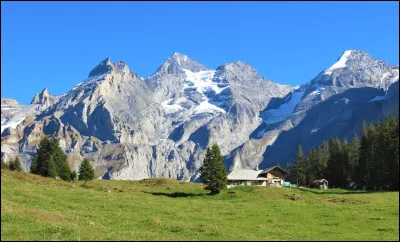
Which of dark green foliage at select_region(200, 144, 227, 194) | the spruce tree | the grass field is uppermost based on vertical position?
the spruce tree

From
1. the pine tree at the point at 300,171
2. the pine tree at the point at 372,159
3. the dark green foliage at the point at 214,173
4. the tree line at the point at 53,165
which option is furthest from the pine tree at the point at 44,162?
the pine tree at the point at 372,159

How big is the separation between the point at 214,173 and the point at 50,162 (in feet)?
156

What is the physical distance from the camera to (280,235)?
3347 cm

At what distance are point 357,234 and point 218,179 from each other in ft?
170

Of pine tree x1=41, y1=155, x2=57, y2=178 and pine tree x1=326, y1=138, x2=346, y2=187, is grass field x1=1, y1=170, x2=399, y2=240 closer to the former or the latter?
pine tree x1=41, y1=155, x2=57, y2=178

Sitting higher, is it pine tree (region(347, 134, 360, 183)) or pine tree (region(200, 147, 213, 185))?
pine tree (region(347, 134, 360, 183))

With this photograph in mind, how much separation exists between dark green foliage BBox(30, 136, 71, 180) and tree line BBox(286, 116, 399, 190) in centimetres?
7415

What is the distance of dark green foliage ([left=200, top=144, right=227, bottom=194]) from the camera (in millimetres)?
85375

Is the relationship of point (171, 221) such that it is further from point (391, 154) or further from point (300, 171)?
point (300, 171)

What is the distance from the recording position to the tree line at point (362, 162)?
97.5 m

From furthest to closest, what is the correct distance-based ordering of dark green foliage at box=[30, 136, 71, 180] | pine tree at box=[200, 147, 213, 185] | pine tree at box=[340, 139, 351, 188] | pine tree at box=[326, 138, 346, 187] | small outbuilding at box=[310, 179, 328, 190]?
pine tree at box=[326, 138, 346, 187], pine tree at box=[340, 139, 351, 188], small outbuilding at box=[310, 179, 328, 190], dark green foliage at box=[30, 136, 71, 180], pine tree at box=[200, 147, 213, 185]

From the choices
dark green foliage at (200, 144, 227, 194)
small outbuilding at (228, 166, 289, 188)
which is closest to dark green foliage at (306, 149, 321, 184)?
small outbuilding at (228, 166, 289, 188)

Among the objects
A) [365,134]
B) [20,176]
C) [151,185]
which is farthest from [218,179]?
[365,134]

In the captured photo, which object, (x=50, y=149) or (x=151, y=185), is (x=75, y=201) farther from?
(x=50, y=149)
